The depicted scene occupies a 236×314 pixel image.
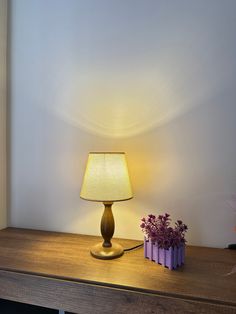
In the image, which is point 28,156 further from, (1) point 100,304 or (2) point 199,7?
(2) point 199,7

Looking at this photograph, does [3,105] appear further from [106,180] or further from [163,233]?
[163,233]

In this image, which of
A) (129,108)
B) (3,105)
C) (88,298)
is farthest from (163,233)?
(3,105)

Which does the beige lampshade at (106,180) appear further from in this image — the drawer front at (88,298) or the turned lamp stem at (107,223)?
the drawer front at (88,298)

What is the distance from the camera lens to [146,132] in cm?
141

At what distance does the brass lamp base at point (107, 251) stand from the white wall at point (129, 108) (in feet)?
0.75

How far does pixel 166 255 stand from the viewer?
108 centimetres

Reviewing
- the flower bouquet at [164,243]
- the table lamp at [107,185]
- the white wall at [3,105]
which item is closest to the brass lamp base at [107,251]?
the table lamp at [107,185]

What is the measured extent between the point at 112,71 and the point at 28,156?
664 mm

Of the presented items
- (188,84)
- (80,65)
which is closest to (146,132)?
(188,84)

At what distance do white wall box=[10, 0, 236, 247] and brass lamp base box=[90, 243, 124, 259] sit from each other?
0.23 meters

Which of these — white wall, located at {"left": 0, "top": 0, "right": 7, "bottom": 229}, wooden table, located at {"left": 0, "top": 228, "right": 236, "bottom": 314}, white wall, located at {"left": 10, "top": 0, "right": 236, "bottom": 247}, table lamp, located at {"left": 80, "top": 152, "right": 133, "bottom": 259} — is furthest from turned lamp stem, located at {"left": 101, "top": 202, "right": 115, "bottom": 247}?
white wall, located at {"left": 0, "top": 0, "right": 7, "bottom": 229}

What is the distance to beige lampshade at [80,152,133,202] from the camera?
44.9 inches

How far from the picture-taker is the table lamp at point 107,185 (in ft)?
3.75

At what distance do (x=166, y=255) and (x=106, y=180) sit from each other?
37 cm
